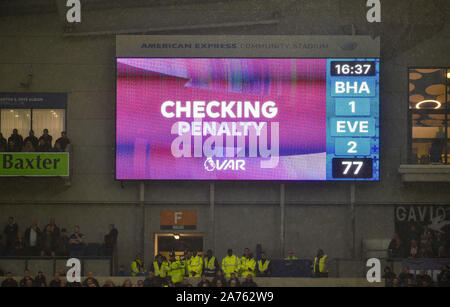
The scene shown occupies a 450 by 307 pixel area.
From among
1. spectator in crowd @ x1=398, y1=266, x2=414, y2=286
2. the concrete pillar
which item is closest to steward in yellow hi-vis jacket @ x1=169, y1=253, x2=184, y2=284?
the concrete pillar

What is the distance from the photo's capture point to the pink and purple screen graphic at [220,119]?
23031 mm

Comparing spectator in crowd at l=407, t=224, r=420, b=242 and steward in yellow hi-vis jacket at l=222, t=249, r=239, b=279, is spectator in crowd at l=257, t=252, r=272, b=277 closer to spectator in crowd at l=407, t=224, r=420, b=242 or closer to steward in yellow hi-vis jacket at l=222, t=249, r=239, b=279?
steward in yellow hi-vis jacket at l=222, t=249, r=239, b=279

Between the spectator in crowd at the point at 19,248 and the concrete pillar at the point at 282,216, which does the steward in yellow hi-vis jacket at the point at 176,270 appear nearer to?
the concrete pillar at the point at 282,216

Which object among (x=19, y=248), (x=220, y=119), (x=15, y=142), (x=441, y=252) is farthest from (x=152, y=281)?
(x=441, y=252)

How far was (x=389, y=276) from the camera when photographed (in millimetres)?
19969

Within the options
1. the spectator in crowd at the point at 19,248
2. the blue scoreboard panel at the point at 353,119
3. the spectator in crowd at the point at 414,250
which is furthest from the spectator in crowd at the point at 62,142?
the spectator in crowd at the point at 414,250

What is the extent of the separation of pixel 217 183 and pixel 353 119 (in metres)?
5.14

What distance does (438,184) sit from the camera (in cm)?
2411

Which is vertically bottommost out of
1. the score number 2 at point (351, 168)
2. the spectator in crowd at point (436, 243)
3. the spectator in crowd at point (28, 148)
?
the spectator in crowd at point (436, 243)

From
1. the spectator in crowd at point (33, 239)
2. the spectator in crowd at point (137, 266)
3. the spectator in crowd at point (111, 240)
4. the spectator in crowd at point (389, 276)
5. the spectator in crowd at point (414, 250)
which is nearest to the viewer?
the spectator in crowd at point (389, 276)

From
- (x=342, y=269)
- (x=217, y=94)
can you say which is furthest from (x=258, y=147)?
(x=342, y=269)

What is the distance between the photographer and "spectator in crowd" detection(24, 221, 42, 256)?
22234 millimetres

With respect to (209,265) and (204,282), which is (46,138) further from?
(204,282)
